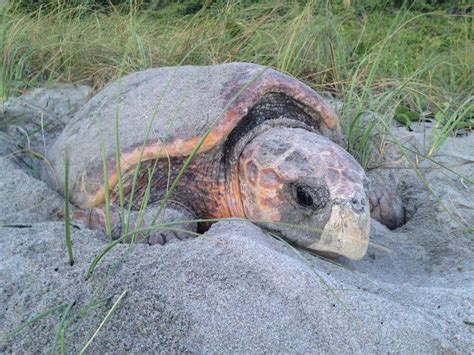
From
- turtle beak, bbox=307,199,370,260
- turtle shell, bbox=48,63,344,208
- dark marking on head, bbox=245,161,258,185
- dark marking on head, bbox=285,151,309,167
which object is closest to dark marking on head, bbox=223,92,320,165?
turtle shell, bbox=48,63,344,208

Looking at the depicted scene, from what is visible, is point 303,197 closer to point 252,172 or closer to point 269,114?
point 252,172

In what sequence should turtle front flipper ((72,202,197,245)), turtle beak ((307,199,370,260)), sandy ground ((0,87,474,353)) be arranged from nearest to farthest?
1. sandy ground ((0,87,474,353))
2. turtle beak ((307,199,370,260))
3. turtle front flipper ((72,202,197,245))

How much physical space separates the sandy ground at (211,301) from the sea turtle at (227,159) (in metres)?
0.22

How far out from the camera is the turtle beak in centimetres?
155

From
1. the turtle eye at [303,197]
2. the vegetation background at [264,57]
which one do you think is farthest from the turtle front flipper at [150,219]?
the vegetation background at [264,57]

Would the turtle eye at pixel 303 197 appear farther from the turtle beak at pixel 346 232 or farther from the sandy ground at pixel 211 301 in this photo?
the sandy ground at pixel 211 301

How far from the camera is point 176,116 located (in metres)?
1.85

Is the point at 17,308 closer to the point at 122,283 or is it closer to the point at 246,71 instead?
the point at 122,283

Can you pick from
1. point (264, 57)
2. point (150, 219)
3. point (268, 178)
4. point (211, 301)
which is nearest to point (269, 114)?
point (268, 178)

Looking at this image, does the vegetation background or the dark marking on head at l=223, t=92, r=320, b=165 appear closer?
the dark marking on head at l=223, t=92, r=320, b=165

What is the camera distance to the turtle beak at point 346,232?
155 centimetres

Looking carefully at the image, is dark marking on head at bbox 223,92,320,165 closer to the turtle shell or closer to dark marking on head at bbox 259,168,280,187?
the turtle shell

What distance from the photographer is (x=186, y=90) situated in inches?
76.9

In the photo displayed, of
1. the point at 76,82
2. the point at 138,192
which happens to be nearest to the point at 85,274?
the point at 138,192
